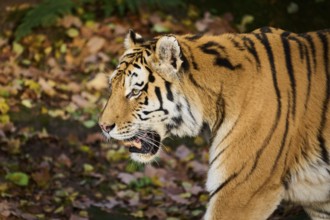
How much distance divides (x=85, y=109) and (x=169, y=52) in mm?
4097

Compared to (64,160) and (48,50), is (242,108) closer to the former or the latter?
(64,160)

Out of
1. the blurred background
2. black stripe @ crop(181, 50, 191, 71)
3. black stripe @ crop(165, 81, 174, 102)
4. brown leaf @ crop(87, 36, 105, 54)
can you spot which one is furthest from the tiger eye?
brown leaf @ crop(87, 36, 105, 54)

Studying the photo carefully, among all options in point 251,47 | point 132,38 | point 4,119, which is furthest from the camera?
point 4,119

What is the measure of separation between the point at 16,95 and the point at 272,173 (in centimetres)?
470

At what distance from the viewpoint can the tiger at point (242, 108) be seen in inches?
183

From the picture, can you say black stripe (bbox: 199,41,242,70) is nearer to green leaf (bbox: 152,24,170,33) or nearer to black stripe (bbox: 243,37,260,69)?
black stripe (bbox: 243,37,260,69)

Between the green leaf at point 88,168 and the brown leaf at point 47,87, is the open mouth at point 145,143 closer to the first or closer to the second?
the green leaf at point 88,168

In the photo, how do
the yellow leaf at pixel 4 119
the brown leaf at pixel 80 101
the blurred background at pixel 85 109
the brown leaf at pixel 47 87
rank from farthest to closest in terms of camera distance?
1. the brown leaf at pixel 47 87
2. the brown leaf at pixel 80 101
3. the yellow leaf at pixel 4 119
4. the blurred background at pixel 85 109

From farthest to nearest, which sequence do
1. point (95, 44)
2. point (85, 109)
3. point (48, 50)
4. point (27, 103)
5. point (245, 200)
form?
point (95, 44), point (48, 50), point (85, 109), point (27, 103), point (245, 200)

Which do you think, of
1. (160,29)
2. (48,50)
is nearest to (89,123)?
(48,50)

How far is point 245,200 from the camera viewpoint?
4.65 metres

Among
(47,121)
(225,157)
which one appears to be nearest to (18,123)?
(47,121)

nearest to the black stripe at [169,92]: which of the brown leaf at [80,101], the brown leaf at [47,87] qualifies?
the brown leaf at [80,101]

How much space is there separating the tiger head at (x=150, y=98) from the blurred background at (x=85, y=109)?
186 centimetres
